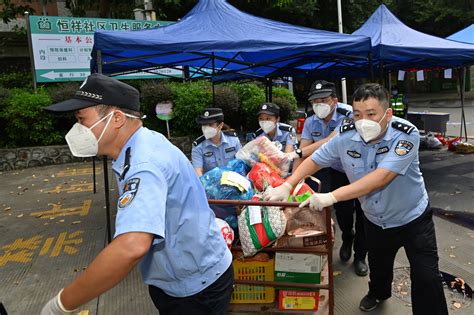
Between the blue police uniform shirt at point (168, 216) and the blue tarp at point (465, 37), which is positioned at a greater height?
the blue tarp at point (465, 37)

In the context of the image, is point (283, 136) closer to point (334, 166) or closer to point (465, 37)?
point (334, 166)

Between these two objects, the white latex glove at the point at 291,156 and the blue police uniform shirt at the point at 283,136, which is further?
the blue police uniform shirt at the point at 283,136

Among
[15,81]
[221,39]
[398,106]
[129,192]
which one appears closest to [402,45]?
[221,39]

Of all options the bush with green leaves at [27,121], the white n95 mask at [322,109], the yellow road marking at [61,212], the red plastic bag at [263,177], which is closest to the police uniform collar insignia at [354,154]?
the red plastic bag at [263,177]

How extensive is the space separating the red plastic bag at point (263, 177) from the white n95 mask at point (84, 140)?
1.46 meters

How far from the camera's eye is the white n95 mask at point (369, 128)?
2369 mm

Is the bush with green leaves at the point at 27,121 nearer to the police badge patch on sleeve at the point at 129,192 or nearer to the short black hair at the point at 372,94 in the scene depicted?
the short black hair at the point at 372,94

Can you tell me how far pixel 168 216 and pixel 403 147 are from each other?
5.04 ft

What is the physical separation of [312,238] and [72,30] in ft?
30.7

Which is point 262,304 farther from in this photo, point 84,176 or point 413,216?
point 84,176

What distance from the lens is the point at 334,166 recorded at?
3.68m

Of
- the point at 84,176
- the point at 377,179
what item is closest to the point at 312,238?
the point at 377,179

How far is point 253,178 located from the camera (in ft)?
9.68

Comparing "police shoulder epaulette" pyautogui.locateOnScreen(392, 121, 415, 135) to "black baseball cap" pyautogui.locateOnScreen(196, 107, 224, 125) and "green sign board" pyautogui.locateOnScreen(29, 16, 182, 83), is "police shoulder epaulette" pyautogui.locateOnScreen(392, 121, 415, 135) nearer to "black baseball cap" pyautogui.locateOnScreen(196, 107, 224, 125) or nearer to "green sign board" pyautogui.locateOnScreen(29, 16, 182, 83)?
"black baseball cap" pyautogui.locateOnScreen(196, 107, 224, 125)
